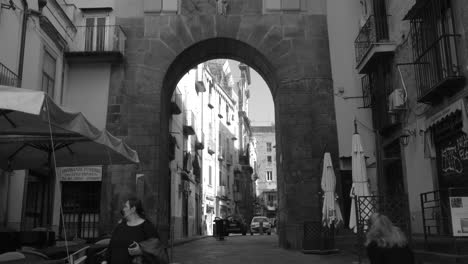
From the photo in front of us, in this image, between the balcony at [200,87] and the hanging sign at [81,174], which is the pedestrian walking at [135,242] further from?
the balcony at [200,87]

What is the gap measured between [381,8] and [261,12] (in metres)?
4.28

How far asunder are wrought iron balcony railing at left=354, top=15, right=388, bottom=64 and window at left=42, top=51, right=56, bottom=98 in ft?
32.4

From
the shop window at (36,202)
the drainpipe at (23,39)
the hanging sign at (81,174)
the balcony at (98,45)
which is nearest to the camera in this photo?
the drainpipe at (23,39)

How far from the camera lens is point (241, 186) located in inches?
2448

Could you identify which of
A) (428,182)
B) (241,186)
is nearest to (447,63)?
(428,182)

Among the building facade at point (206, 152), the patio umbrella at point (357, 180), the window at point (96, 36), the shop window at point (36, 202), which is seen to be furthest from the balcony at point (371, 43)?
the shop window at point (36, 202)

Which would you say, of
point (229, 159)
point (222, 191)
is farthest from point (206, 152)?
point (229, 159)

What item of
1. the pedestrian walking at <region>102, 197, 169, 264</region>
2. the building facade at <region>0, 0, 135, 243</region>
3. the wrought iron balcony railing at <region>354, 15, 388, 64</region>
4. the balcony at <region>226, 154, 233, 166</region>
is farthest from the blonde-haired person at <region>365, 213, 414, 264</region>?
the balcony at <region>226, 154, 233, 166</region>

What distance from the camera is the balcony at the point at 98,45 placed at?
17.7 meters

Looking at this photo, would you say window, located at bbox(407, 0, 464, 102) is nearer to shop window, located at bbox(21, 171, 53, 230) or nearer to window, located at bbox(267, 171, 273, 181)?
shop window, located at bbox(21, 171, 53, 230)

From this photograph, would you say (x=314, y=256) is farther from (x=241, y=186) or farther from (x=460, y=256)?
(x=241, y=186)

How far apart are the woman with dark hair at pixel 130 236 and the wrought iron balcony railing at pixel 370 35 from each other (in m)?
11.7

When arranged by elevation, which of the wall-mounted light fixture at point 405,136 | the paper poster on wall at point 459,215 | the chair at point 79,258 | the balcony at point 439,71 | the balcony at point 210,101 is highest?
the balcony at point 210,101

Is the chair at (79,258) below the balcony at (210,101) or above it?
below
